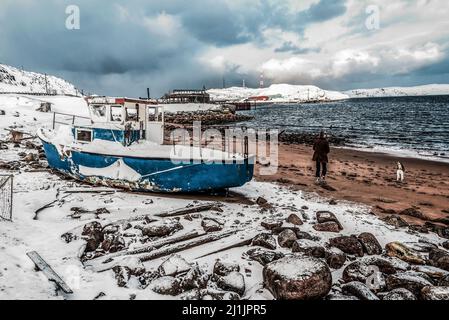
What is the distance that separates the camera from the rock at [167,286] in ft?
15.2

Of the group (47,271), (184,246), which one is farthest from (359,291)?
(47,271)

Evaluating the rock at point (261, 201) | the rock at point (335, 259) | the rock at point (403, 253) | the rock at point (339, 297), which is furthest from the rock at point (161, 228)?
the rock at point (403, 253)

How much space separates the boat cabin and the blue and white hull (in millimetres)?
597

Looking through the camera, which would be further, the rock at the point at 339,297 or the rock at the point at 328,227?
the rock at the point at 328,227

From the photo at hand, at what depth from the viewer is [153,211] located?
8.21m

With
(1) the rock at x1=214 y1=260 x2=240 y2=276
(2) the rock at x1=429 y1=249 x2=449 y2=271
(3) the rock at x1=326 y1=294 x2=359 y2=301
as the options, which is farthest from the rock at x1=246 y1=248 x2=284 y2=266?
(2) the rock at x1=429 y1=249 x2=449 y2=271

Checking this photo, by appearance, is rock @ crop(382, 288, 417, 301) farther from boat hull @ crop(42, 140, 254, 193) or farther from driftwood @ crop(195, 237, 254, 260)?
boat hull @ crop(42, 140, 254, 193)

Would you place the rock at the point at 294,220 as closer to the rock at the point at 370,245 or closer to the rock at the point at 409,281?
the rock at the point at 370,245

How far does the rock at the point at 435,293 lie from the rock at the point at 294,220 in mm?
3192

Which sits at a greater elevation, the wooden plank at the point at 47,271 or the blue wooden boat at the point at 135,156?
the blue wooden boat at the point at 135,156

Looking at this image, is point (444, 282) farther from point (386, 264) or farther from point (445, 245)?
point (445, 245)

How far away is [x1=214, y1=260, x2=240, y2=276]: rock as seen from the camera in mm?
5230
